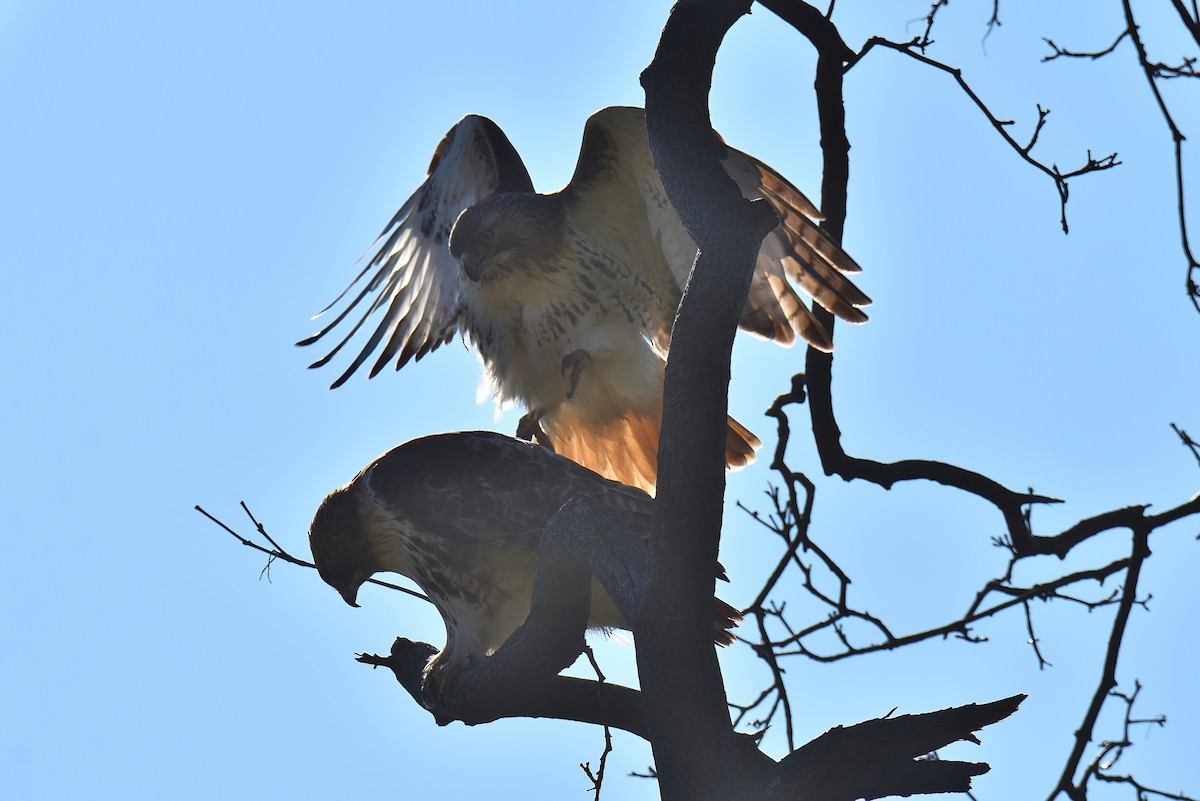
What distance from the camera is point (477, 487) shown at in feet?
13.3

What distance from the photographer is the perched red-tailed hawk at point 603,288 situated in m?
5.30

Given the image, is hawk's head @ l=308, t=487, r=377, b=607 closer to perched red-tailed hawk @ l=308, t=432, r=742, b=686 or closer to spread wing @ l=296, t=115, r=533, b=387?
perched red-tailed hawk @ l=308, t=432, r=742, b=686

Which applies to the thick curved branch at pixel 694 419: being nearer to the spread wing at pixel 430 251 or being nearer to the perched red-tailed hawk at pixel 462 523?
the perched red-tailed hawk at pixel 462 523

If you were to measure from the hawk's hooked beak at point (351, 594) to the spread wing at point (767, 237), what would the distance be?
6.12 ft

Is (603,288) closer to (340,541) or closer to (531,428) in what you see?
(531,428)

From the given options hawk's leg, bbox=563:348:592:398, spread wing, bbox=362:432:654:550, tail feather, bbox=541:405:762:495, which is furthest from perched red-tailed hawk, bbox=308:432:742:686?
tail feather, bbox=541:405:762:495

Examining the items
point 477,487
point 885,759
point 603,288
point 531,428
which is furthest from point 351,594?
point 885,759

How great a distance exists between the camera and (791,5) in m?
3.83

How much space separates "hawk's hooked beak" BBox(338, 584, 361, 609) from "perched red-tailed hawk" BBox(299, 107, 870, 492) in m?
1.43

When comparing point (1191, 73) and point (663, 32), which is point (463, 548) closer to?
point (663, 32)

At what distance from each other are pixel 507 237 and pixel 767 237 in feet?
3.64

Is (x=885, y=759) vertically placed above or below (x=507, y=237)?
below

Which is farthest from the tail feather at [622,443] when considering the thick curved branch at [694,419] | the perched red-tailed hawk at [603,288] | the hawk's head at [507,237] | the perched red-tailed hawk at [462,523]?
the thick curved branch at [694,419]

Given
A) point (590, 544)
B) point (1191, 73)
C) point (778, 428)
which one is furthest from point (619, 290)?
point (590, 544)
